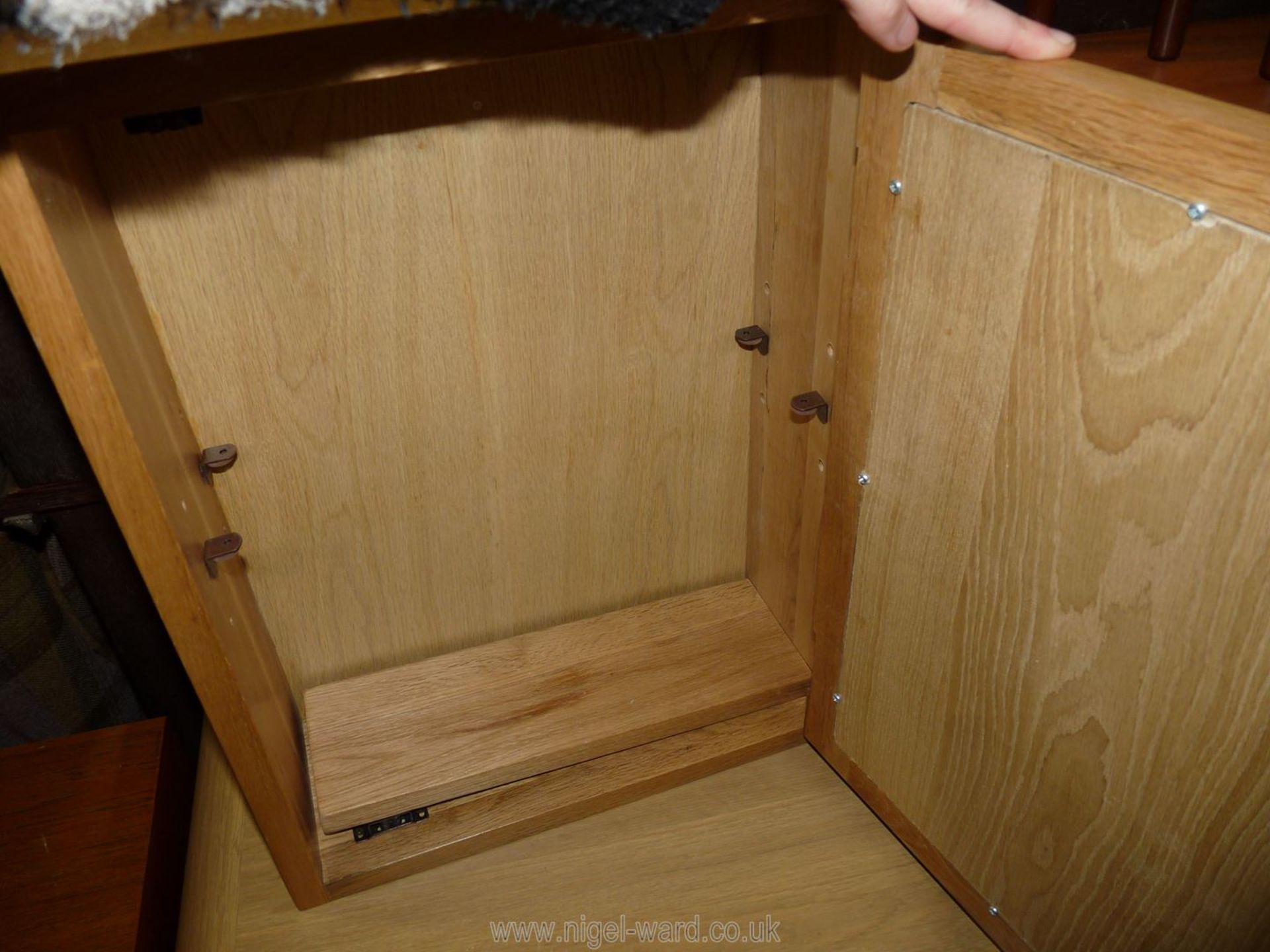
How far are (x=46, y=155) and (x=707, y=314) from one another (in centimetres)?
49

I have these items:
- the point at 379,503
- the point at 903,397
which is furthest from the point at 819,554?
the point at 379,503

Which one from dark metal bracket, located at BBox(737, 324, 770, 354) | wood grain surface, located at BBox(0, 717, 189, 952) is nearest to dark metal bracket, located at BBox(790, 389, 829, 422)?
dark metal bracket, located at BBox(737, 324, 770, 354)

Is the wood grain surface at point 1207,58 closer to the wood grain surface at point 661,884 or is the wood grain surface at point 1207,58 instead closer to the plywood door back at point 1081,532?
the plywood door back at point 1081,532

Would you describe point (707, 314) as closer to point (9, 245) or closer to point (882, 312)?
point (882, 312)

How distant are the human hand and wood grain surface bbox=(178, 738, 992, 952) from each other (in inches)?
25.5

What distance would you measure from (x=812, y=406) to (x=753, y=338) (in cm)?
13

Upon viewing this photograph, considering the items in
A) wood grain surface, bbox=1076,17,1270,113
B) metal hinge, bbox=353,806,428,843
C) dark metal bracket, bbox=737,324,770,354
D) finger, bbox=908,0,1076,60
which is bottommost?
metal hinge, bbox=353,806,428,843

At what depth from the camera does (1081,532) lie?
1.78 feet

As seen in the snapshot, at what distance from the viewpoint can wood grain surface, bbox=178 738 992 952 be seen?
0.82m

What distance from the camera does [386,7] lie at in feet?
1.45

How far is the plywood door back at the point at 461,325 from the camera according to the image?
2.22 ft

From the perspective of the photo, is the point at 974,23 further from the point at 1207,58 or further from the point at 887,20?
the point at 1207,58

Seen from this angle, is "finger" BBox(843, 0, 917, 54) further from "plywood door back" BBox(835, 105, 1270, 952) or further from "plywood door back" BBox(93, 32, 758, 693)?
"plywood door back" BBox(93, 32, 758, 693)

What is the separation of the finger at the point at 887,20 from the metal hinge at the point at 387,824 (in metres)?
0.66
